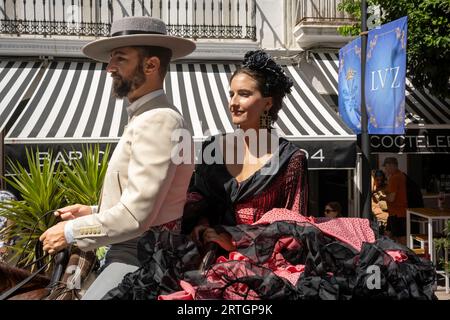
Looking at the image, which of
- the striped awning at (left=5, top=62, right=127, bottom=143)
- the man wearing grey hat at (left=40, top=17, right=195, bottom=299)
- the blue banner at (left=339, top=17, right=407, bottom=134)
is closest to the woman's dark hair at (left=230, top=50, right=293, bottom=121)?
the man wearing grey hat at (left=40, top=17, right=195, bottom=299)

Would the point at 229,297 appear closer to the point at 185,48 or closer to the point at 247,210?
the point at 247,210

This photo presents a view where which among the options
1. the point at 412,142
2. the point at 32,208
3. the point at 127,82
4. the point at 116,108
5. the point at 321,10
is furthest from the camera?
the point at 321,10

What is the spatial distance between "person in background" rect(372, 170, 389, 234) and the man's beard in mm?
6051

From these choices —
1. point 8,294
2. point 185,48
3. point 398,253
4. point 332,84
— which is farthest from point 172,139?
point 332,84

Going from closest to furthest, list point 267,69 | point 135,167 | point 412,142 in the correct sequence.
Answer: point 135,167 < point 267,69 < point 412,142

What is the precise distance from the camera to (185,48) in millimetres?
2523

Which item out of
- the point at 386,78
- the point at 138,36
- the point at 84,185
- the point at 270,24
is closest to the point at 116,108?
the point at 84,185

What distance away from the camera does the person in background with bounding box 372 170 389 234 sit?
769cm

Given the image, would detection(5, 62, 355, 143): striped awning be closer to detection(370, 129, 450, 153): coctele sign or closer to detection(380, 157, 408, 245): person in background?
detection(370, 129, 450, 153): coctele sign

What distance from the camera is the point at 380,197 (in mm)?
7777

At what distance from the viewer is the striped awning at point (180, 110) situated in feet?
20.9

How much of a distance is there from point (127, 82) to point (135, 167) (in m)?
0.49

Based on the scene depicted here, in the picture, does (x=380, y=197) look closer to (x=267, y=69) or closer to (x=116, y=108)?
(x=116, y=108)
